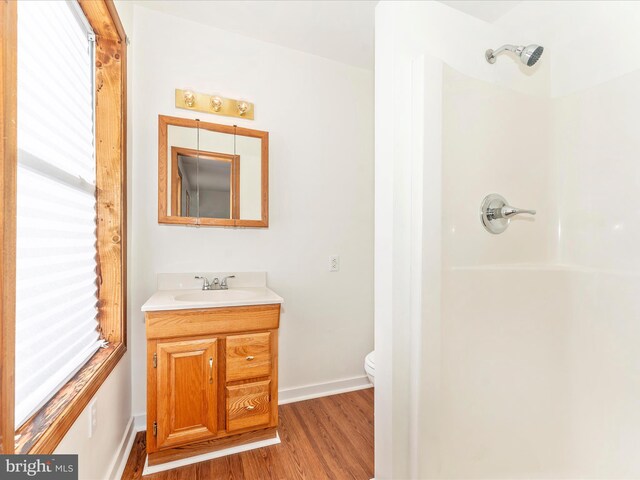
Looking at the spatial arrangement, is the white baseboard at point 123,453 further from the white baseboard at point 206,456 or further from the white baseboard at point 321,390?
the white baseboard at point 321,390

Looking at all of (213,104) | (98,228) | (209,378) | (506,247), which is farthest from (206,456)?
(213,104)

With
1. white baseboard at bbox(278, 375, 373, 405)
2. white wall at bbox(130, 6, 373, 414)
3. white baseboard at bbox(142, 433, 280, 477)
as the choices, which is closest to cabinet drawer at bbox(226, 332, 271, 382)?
white baseboard at bbox(142, 433, 280, 477)

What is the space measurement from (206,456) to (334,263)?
4.62 ft

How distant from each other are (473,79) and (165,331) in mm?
1794

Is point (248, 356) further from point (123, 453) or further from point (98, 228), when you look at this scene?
point (98, 228)

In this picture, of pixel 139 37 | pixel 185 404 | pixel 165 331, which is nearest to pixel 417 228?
pixel 165 331

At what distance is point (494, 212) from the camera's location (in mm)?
A: 1244

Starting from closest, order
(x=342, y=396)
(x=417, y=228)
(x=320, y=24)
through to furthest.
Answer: (x=417, y=228) < (x=320, y=24) < (x=342, y=396)

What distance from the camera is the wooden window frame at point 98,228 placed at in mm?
626

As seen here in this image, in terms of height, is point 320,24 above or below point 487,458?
above

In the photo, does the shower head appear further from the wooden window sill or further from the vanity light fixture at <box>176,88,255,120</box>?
the wooden window sill

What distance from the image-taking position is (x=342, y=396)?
223 cm

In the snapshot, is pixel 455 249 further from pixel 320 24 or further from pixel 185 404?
pixel 320 24

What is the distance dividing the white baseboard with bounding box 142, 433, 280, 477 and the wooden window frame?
0.58 metres
